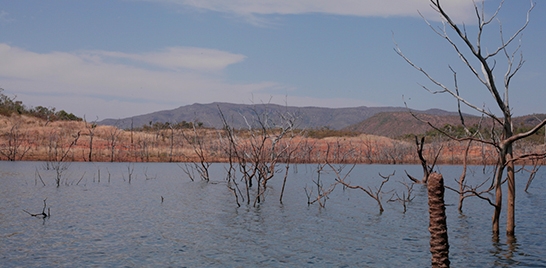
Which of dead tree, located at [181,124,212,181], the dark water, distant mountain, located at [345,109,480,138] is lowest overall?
the dark water

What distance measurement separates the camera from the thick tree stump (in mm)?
5535

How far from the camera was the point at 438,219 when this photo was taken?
558 cm

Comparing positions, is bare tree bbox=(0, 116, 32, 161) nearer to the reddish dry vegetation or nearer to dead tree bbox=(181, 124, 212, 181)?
the reddish dry vegetation

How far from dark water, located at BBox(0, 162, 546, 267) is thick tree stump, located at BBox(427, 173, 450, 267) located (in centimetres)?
396

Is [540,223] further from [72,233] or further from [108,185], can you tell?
[108,185]

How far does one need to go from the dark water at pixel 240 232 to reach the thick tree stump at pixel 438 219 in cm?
396

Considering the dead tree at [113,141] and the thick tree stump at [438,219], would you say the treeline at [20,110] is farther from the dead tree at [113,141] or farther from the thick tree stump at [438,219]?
the thick tree stump at [438,219]

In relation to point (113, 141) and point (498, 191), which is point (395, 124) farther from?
point (498, 191)

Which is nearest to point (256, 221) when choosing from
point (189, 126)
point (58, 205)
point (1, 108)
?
point (58, 205)

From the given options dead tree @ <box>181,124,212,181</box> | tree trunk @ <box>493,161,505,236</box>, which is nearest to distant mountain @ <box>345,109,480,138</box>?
dead tree @ <box>181,124,212,181</box>

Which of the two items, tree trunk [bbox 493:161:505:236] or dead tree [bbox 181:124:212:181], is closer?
tree trunk [bbox 493:161:505:236]

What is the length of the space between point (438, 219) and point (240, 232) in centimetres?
767

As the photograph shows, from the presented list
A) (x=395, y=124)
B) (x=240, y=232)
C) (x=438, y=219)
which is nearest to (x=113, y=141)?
(x=240, y=232)

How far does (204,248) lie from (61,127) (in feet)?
166
